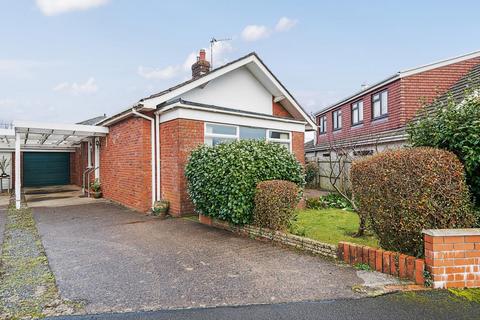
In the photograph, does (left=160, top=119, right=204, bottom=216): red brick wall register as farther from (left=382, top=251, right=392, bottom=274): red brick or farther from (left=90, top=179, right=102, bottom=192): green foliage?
(left=90, top=179, right=102, bottom=192): green foliage

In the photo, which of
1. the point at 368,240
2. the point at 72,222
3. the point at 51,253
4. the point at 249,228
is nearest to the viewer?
the point at 51,253

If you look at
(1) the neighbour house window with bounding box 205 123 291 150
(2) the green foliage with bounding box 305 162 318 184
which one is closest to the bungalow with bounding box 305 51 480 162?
(2) the green foliage with bounding box 305 162 318 184

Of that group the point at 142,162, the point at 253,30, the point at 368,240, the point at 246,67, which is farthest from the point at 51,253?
the point at 253,30

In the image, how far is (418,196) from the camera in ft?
12.3

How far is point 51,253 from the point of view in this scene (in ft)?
17.1

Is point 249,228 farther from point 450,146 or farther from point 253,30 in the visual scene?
point 253,30

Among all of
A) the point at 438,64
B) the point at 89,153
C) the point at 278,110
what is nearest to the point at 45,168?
the point at 89,153

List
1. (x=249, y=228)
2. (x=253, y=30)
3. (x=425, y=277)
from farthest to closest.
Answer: (x=253, y=30), (x=249, y=228), (x=425, y=277)

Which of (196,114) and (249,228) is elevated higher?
(196,114)

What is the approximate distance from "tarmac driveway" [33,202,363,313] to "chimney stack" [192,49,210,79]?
22.8 feet

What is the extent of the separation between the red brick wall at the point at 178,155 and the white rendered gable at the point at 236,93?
5.19 feet

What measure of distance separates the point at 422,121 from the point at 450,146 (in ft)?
2.38

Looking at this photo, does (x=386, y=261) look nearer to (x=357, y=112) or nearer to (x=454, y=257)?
(x=454, y=257)

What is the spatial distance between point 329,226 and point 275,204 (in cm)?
198
